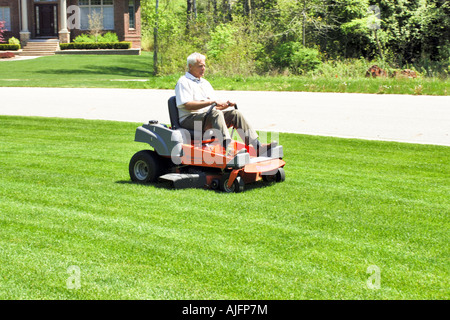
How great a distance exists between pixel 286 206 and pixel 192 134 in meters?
→ 1.44

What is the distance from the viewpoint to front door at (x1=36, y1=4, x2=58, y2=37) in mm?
41844

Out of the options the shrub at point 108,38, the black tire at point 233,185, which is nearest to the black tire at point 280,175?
the black tire at point 233,185

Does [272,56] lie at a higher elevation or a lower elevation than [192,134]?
higher

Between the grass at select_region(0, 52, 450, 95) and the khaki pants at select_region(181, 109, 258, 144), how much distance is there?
25.9 ft

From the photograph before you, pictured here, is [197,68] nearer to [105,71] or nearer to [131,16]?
[105,71]

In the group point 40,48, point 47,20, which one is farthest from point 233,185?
point 47,20

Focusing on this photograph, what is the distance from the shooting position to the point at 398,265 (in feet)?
13.9

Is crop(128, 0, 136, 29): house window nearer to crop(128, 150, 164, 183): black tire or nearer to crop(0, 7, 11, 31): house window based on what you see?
crop(0, 7, 11, 31): house window

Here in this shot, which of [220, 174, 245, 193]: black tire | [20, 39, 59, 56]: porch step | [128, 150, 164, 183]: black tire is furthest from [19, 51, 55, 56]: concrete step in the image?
[220, 174, 245, 193]: black tire

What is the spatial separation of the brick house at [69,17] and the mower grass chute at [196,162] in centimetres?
3580

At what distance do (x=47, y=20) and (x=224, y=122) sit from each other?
38565 mm
